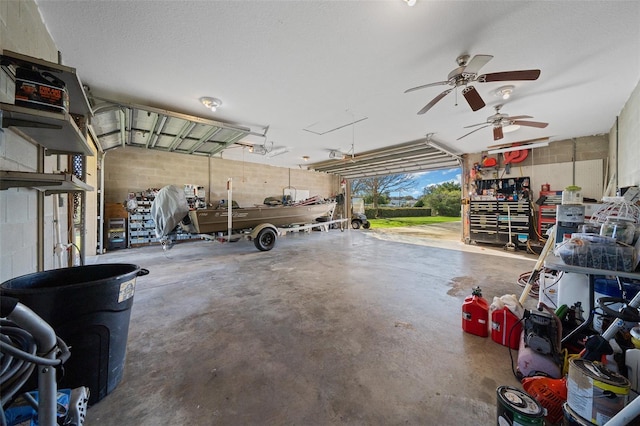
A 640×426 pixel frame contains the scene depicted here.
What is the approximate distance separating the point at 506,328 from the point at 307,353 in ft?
5.43

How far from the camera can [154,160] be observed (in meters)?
6.50

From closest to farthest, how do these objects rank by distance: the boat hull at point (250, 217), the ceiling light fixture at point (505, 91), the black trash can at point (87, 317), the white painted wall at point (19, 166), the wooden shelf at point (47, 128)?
the black trash can at point (87, 317) < the wooden shelf at point (47, 128) < the white painted wall at point (19, 166) < the ceiling light fixture at point (505, 91) < the boat hull at point (250, 217)

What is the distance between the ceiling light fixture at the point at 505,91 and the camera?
3.21 m

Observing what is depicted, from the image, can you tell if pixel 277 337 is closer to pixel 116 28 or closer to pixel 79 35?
pixel 116 28

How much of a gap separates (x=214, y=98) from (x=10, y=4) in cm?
216

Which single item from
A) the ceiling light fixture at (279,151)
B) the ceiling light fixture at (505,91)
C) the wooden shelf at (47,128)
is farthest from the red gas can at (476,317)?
the ceiling light fixture at (279,151)

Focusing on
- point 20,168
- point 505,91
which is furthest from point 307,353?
point 505,91

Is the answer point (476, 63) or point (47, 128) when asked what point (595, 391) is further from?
point (47, 128)

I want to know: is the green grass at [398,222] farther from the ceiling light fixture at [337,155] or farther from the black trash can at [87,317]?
the black trash can at [87,317]

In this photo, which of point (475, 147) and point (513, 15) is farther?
point (475, 147)

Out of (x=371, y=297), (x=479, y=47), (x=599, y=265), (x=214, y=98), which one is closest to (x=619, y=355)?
(x=599, y=265)

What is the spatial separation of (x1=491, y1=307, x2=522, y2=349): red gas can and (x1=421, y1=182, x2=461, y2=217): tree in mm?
20455

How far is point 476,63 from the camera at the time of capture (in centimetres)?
231

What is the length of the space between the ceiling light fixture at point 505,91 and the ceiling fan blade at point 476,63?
3.91 ft
